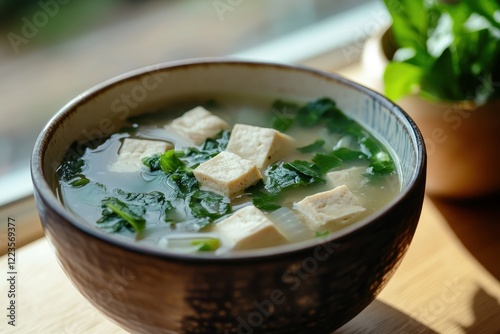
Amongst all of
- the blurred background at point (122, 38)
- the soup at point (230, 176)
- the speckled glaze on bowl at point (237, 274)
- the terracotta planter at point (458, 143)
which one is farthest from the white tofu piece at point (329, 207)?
the blurred background at point (122, 38)

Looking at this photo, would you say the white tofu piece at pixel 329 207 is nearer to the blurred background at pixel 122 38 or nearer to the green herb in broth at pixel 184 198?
the green herb in broth at pixel 184 198

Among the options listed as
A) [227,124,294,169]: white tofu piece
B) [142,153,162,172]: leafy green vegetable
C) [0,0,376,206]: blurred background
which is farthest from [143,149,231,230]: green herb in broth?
[0,0,376,206]: blurred background

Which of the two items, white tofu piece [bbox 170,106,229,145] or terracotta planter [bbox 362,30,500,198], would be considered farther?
terracotta planter [bbox 362,30,500,198]

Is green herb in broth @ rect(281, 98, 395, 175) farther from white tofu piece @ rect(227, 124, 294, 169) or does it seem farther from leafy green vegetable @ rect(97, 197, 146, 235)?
leafy green vegetable @ rect(97, 197, 146, 235)

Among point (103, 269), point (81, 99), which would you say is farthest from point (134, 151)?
point (103, 269)

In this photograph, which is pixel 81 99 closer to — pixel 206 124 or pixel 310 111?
pixel 206 124

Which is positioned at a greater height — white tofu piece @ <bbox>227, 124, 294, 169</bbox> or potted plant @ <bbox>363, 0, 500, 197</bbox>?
white tofu piece @ <bbox>227, 124, 294, 169</bbox>

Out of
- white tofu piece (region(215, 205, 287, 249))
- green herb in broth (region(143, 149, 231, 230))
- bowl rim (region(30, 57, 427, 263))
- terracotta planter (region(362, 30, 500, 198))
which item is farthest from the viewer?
terracotta planter (region(362, 30, 500, 198))
